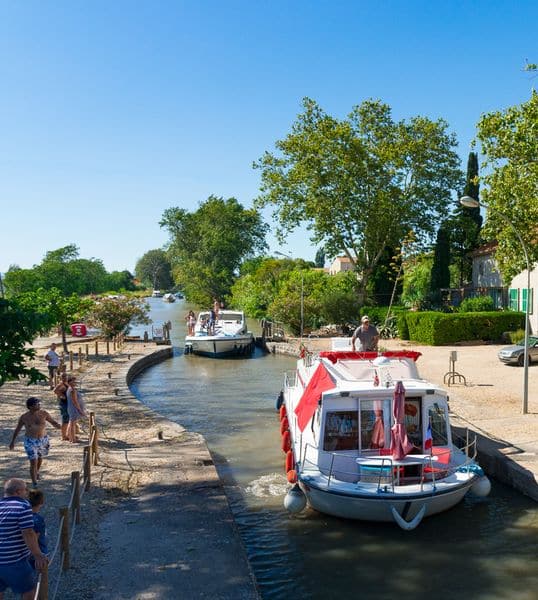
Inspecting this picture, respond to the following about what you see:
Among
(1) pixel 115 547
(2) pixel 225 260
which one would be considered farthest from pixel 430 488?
(2) pixel 225 260

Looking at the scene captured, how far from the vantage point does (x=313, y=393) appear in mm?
12875

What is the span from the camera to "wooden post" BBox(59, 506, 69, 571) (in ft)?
26.3

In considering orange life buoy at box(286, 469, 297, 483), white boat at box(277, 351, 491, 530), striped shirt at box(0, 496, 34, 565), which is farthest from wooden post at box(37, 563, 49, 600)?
orange life buoy at box(286, 469, 297, 483)

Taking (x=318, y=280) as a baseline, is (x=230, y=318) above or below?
below

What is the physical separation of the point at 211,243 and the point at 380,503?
64897 millimetres

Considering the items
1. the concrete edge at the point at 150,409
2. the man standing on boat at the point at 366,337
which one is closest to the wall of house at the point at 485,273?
the concrete edge at the point at 150,409

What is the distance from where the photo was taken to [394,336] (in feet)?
127

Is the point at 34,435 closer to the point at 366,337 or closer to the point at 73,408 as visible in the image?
the point at 73,408

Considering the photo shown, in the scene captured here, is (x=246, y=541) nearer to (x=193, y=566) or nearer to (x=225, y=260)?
(x=193, y=566)

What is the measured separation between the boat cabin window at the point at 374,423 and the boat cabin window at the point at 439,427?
3.42ft

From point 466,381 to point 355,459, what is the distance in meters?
12.4

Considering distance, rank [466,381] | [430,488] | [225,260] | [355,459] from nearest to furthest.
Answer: [430,488] → [355,459] → [466,381] → [225,260]

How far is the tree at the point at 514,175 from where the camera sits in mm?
24234

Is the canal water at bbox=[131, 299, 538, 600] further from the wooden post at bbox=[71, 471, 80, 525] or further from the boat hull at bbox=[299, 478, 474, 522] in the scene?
the wooden post at bbox=[71, 471, 80, 525]
